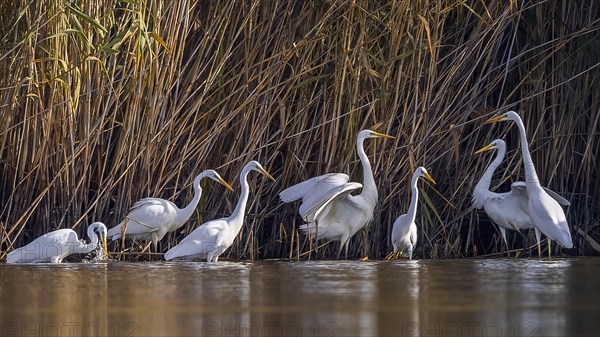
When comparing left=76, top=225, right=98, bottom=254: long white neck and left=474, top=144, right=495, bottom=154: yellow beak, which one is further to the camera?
left=474, top=144, right=495, bottom=154: yellow beak

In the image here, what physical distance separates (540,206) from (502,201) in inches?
14.4

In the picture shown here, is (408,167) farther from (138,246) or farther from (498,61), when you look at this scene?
(138,246)

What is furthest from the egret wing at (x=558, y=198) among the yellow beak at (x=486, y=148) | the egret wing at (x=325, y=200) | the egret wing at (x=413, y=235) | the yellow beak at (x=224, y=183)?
the yellow beak at (x=224, y=183)

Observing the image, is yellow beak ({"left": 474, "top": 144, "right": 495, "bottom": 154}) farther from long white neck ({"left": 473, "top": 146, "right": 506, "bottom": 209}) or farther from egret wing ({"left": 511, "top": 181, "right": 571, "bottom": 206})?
egret wing ({"left": 511, "top": 181, "right": 571, "bottom": 206})

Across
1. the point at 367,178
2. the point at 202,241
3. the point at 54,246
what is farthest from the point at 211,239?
the point at 367,178

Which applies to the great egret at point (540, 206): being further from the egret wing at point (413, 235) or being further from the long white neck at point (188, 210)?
the long white neck at point (188, 210)

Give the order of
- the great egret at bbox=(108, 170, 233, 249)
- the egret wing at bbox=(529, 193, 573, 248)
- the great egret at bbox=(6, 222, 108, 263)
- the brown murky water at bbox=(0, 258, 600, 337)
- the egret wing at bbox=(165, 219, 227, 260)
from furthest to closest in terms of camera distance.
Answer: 1. the egret wing at bbox=(529, 193, 573, 248)
2. the great egret at bbox=(108, 170, 233, 249)
3. the egret wing at bbox=(165, 219, 227, 260)
4. the great egret at bbox=(6, 222, 108, 263)
5. the brown murky water at bbox=(0, 258, 600, 337)

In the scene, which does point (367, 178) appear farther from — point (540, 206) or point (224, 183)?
point (540, 206)

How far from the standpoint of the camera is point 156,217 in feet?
27.6

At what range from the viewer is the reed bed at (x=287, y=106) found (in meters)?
8.43

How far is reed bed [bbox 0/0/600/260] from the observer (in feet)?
27.7

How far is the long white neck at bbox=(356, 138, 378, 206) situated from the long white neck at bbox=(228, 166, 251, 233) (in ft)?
2.88

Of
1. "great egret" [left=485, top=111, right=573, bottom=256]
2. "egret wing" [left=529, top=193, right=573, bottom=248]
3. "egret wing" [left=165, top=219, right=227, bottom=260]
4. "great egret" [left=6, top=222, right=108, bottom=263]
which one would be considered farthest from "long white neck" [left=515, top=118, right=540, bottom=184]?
"great egret" [left=6, top=222, right=108, bottom=263]

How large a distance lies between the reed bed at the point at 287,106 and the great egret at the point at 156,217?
0.22 metres
